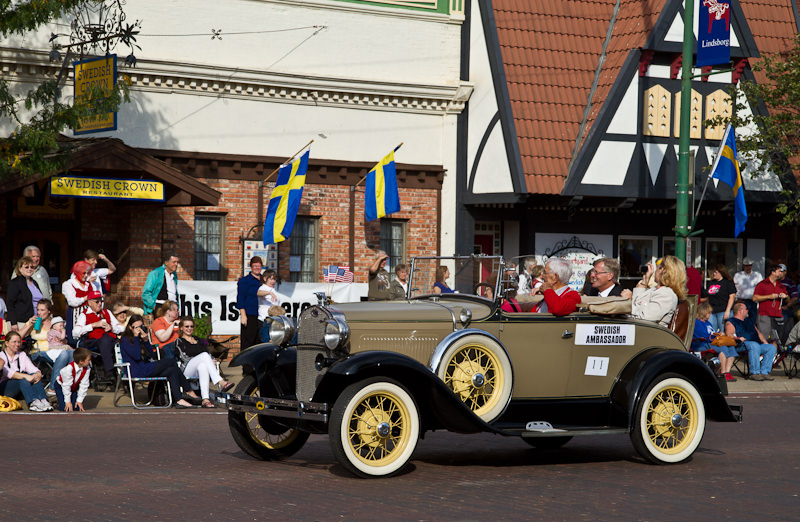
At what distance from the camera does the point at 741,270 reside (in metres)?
24.7

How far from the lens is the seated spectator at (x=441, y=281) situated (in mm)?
9734

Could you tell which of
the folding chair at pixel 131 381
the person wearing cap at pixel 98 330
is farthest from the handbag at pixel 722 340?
the person wearing cap at pixel 98 330

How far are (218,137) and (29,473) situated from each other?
12.7 meters

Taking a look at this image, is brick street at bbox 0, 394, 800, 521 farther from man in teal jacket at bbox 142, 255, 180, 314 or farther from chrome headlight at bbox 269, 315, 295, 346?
man in teal jacket at bbox 142, 255, 180, 314

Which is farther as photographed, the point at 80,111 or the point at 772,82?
the point at 772,82

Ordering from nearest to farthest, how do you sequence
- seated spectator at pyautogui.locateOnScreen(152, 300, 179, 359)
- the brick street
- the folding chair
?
the brick street, the folding chair, seated spectator at pyautogui.locateOnScreen(152, 300, 179, 359)

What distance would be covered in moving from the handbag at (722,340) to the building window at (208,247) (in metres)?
9.01

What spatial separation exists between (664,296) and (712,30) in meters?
11.8

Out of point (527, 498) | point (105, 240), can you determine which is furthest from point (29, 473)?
point (105, 240)

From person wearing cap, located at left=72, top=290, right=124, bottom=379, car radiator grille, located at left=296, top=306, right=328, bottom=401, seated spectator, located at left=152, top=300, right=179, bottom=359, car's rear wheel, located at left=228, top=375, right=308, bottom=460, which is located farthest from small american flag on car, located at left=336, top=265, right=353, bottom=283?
car radiator grille, located at left=296, top=306, right=328, bottom=401

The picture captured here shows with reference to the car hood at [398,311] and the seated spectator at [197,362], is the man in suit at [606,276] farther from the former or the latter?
the seated spectator at [197,362]

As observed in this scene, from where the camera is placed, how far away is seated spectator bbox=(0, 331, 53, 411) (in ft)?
42.7

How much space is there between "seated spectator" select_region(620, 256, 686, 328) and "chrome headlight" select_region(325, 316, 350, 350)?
9.61 ft

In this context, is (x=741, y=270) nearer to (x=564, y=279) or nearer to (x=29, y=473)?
(x=564, y=279)
